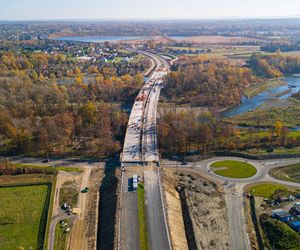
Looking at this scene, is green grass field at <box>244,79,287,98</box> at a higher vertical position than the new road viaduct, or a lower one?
higher

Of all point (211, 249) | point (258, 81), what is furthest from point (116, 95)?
point (211, 249)

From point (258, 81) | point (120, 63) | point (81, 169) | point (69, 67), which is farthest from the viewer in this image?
point (120, 63)

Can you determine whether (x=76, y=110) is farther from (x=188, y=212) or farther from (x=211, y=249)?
(x=211, y=249)

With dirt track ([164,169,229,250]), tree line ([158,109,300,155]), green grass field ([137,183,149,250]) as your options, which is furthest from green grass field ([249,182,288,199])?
green grass field ([137,183,149,250])

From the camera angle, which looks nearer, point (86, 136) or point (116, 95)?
point (86, 136)

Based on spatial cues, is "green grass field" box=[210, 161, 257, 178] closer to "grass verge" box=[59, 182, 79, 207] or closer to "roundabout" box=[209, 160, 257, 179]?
"roundabout" box=[209, 160, 257, 179]

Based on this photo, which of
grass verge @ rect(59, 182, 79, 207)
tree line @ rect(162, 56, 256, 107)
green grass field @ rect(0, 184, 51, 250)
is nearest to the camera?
green grass field @ rect(0, 184, 51, 250)

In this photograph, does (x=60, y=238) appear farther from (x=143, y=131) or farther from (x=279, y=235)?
(x=143, y=131)
